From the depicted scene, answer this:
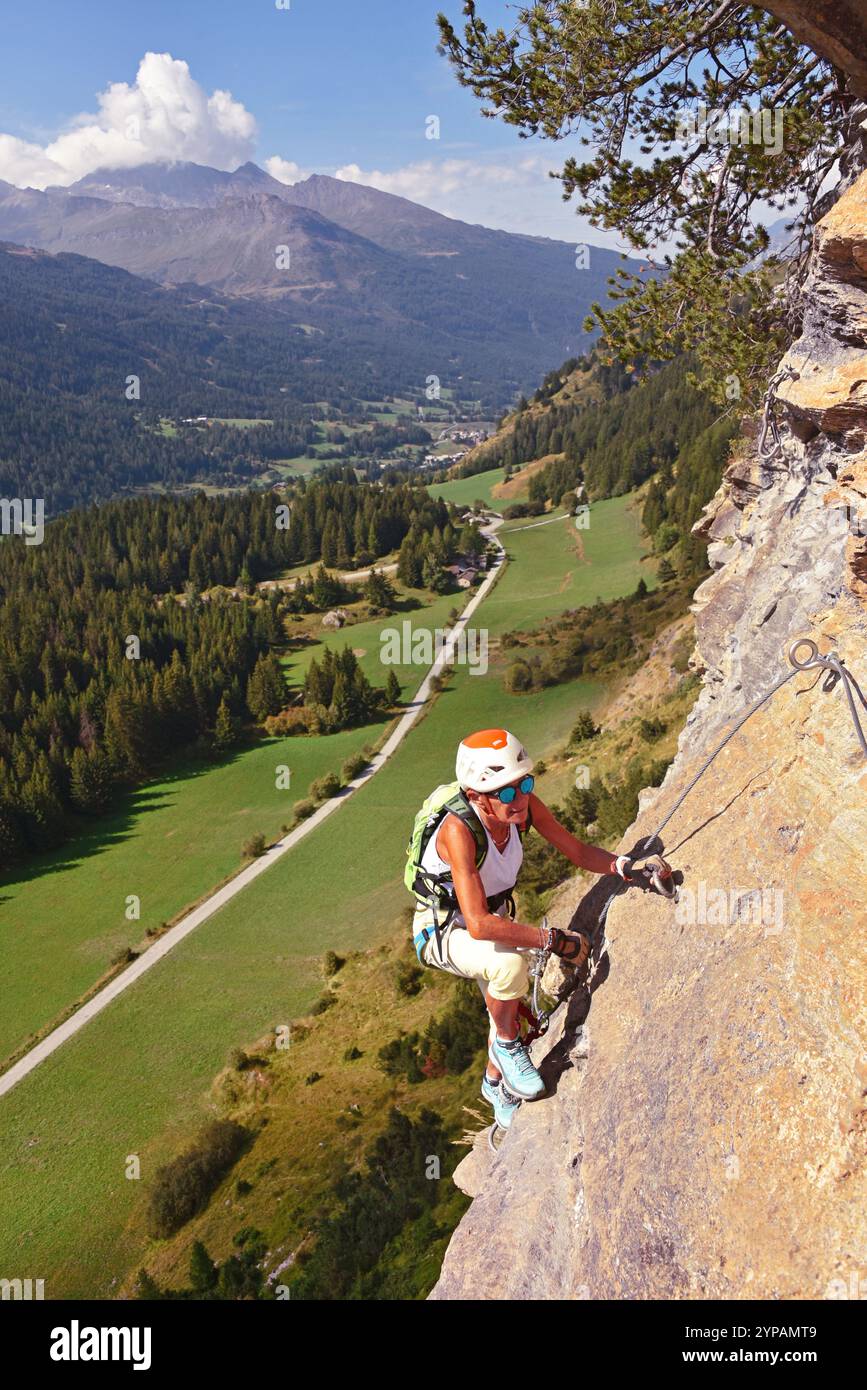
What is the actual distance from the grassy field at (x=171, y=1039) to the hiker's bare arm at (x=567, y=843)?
27.7 metres

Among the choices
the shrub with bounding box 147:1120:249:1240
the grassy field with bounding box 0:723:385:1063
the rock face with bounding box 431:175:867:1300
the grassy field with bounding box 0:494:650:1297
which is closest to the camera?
the rock face with bounding box 431:175:867:1300

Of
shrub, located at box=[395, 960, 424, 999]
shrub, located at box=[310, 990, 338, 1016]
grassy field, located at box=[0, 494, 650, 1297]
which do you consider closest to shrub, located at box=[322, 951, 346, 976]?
grassy field, located at box=[0, 494, 650, 1297]

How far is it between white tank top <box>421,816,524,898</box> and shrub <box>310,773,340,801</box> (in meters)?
59.6

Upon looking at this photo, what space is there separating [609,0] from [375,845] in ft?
157

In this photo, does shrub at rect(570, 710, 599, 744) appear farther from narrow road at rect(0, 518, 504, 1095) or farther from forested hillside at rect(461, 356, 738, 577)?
forested hillside at rect(461, 356, 738, 577)

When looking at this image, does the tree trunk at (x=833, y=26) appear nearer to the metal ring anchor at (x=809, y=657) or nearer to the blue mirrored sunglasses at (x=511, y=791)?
the metal ring anchor at (x=809, y=657)

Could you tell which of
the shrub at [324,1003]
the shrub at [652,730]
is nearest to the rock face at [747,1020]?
the shrub at [324,1003]

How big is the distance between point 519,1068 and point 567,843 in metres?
2.66

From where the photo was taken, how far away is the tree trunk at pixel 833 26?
34.1ft

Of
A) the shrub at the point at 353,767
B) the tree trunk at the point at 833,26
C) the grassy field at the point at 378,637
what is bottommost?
the shrub at the point at 353,767

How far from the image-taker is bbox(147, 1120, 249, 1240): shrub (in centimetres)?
2842

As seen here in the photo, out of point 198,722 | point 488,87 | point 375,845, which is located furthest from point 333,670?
point 488,87

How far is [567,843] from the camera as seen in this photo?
8922mm

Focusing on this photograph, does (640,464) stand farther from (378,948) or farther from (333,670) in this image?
(378,948)
